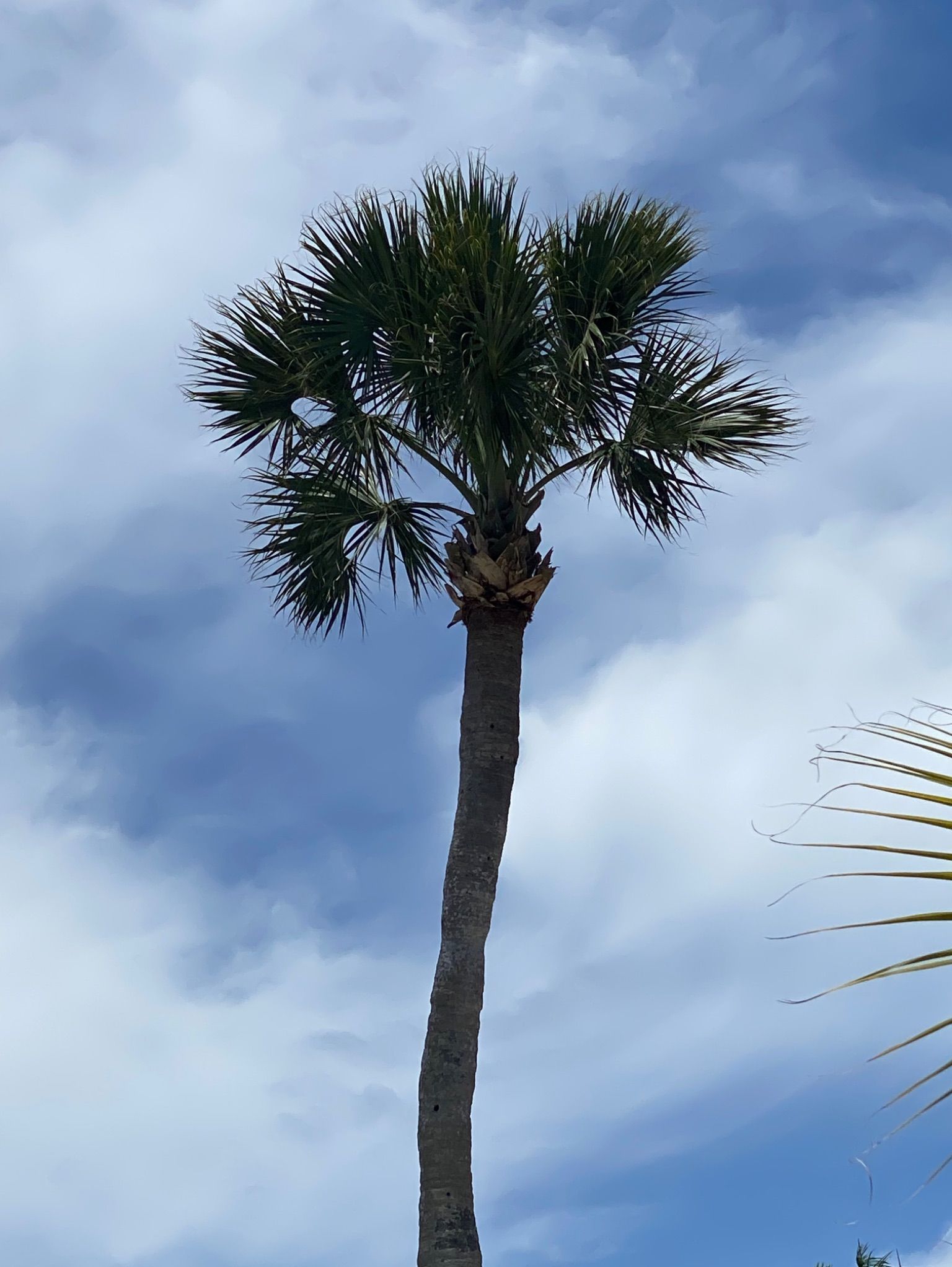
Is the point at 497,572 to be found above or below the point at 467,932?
above

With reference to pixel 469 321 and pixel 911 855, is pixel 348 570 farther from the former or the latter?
pixel 911 855

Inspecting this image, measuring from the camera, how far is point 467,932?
9.34 m

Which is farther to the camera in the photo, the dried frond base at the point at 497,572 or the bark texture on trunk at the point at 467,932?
the dried frond base at the point at 497,572

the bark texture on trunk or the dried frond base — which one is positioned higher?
the dried frond base

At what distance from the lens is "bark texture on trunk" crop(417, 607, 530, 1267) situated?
860 cm

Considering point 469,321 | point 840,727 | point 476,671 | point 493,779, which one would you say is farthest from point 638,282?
point 840,727

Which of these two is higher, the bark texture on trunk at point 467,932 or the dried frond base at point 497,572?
the dried frond base at point 497,572

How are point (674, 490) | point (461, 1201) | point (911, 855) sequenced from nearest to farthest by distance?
point (911, 855) → point (461, 1201) → point (674, 490)

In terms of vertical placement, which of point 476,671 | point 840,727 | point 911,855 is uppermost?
point 476,671

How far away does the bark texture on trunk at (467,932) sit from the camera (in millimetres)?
8602

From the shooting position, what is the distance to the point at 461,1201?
8617mm

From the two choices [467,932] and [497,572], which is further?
[497,572]

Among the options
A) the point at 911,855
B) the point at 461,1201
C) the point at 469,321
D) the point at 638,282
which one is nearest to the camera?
the point at 911,855

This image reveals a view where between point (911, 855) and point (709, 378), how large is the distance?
9.15 metres
